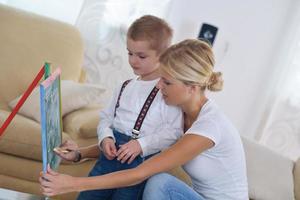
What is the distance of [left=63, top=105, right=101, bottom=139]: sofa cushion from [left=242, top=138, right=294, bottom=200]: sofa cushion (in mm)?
668

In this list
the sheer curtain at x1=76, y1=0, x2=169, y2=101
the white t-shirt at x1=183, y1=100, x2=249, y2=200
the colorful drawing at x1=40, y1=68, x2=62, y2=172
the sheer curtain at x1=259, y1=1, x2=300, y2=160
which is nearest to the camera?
the colorful drawing at x1=40, y1=68, x2=62, y2=172

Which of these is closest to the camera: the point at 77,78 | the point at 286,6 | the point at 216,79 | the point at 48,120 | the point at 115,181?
the point at 48,120

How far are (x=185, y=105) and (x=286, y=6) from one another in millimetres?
2007

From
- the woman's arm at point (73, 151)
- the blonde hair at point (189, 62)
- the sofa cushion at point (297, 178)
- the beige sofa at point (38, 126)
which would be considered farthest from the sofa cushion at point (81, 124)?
the sofa cushion at point (297, 178)

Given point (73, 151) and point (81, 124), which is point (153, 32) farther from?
point (81, 124)

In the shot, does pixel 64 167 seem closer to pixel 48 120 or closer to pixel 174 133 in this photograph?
pixel 174 133

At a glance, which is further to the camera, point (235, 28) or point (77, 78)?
point (235, 28)

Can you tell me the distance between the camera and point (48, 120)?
1.09 metres

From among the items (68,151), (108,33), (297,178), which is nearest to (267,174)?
(297,178)

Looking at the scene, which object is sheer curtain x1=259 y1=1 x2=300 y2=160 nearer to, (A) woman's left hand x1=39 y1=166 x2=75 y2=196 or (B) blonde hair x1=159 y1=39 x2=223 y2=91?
(B) blonde hair x1=159 y1=39 x2=223 y2=91

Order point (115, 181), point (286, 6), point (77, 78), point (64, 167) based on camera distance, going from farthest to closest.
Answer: point (286, 6), point (77, 78), point (64, 167), point (115, 181)

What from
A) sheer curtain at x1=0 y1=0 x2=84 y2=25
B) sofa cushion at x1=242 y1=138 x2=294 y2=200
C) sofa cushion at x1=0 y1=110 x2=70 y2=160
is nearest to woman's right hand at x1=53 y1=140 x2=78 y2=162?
sofa cushion at x1=0 y1=110 x2=70 y2=160

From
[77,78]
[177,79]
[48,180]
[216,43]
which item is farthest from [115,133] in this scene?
[216,43]

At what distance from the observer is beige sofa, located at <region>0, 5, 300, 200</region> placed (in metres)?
1.80
